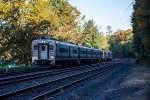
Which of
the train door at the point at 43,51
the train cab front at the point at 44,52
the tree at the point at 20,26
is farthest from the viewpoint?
the tree at the point at 20,26

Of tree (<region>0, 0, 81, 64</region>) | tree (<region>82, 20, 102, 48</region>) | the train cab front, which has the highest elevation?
tree (<region>82, 20, 102, 48</region>)

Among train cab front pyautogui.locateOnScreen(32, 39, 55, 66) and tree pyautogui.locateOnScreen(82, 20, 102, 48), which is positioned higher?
tree pyautogui.locateOnScreen(82, 20, 102, 48)

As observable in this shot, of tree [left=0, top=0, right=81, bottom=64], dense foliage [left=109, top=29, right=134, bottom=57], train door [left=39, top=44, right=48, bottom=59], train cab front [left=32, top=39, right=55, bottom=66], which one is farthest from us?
dense foliage [left=109, top=29, right=134, bottom=57]

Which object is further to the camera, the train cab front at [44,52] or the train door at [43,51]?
the train door at [43,51]

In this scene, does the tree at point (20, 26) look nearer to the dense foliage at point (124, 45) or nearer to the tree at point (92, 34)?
the dense foliage at point (124, 45)

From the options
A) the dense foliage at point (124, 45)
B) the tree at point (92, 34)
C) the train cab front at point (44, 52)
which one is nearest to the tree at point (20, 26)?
the train cab front at point (44, 52)

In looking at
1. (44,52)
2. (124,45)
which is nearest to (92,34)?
(124,45)

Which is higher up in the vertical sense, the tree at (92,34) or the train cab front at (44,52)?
the tree at (92,34)

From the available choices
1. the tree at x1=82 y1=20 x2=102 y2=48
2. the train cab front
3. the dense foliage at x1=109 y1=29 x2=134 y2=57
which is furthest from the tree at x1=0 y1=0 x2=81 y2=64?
the tree at x1=82 y1=20 x2=102 y2=48

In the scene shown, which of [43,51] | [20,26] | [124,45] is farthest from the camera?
[124,45]

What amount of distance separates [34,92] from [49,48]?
2054 cm

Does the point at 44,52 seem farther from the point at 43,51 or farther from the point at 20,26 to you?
the point at 20,26

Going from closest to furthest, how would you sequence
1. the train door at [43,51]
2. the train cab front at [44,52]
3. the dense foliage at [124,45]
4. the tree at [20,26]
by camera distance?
the train cab front at [44,52]
the train door at [43,51]
the tree at [20,26]
the dense foliage at [124,45]

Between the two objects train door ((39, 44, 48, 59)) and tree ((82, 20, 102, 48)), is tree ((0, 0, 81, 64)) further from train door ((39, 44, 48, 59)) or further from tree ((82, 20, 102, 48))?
tree ((82, 20, 102, 48))
